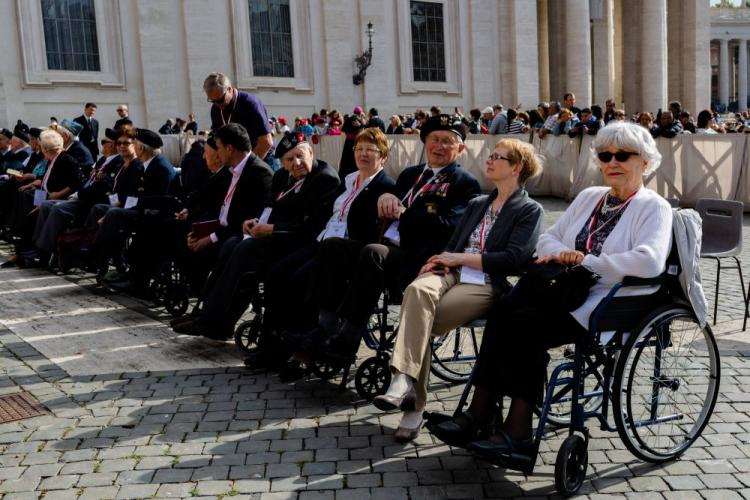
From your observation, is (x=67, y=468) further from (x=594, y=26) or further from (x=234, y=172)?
(x=594, y=26)

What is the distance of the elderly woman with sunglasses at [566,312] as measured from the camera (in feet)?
12.9

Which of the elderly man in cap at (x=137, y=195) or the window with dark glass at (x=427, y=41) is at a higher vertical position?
the window with dark glass at (x=427, y=41)

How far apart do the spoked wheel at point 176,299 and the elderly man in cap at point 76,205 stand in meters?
2.43

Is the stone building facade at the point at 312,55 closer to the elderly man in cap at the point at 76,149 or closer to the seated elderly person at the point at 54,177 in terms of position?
the elderly man in cap at the point at 76,149

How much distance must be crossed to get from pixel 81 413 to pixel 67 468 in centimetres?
93

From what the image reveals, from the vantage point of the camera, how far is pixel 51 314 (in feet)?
26.7

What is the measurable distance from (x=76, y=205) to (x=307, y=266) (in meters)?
5.42

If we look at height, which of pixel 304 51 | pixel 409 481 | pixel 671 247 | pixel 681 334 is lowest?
pixel 409 481

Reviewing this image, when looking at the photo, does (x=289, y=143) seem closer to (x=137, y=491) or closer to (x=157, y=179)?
(x=157, y=179)

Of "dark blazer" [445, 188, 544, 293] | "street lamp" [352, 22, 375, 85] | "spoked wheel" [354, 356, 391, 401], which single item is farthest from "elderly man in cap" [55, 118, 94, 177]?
"street lamp" [352, 22, 375, 85]

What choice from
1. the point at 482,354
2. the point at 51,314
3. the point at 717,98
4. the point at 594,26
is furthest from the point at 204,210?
the point at 717,98

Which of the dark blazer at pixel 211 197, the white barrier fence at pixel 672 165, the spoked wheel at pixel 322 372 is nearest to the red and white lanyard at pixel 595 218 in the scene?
the spoked wheel at pixel 322 372

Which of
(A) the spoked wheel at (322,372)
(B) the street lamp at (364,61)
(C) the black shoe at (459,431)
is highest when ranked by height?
(B) the street lamp at (364,61)

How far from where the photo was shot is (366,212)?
19.1ft
